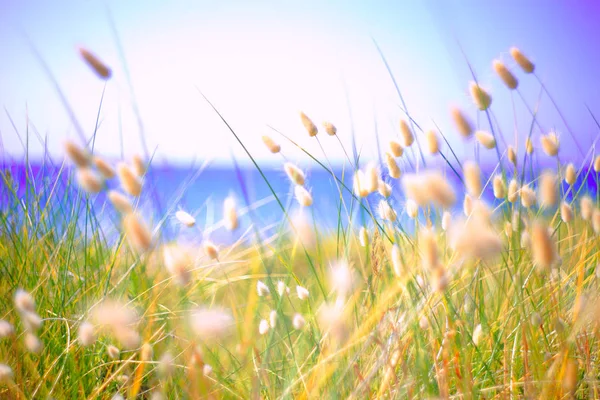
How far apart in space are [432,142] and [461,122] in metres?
0.09

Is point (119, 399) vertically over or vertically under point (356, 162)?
under

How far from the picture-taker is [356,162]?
115 centimetres

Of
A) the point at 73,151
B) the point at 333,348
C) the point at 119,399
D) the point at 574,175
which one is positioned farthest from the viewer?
the point at 574,175

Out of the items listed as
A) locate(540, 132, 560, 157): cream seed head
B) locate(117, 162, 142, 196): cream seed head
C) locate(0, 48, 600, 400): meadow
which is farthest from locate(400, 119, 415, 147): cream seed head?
locate(117, 162, 142, 196): cream seed head

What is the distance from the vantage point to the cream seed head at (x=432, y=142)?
3.60ft

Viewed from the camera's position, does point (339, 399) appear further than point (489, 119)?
No

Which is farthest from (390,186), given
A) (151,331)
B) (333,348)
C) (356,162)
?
(151,331)

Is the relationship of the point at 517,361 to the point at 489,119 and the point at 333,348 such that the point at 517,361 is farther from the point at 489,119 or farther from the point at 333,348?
the point at 489,119

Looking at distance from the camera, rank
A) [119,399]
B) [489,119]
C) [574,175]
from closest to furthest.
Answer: [119,399], [489,119], [574,175]

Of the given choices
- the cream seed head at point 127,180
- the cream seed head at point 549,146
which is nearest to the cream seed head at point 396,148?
the cream seed head at point 549,146

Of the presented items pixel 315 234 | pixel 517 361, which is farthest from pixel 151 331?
pixel 517 361

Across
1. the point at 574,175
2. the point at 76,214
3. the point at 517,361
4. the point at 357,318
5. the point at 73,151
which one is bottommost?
the point at 517,361

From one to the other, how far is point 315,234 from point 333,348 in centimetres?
28

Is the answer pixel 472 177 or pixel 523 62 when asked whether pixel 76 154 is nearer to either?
pixel 472 177
